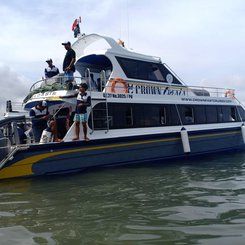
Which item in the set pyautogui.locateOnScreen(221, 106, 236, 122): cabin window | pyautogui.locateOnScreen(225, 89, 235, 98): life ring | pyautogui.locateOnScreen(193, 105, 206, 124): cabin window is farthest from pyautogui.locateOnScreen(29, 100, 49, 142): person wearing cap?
pyautogui.locateOnScreen(225, 89, 235, 98): life ring

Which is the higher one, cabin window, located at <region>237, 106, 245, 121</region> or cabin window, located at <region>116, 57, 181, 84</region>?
cabin window, located at <region>116, 57, 181, 84</region>

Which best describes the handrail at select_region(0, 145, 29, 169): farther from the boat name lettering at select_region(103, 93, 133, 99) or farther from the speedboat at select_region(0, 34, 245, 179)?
the boat name lettering at select_region(103, 93, 133, 99)

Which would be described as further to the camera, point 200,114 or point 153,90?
point 200,114

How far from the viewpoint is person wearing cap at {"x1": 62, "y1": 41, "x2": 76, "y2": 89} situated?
895 centimetres

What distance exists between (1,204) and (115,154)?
4.03 meters

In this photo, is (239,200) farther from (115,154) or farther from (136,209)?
(115,154)

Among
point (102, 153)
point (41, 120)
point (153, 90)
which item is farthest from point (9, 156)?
point (153, 90)

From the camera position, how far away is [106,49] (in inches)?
411

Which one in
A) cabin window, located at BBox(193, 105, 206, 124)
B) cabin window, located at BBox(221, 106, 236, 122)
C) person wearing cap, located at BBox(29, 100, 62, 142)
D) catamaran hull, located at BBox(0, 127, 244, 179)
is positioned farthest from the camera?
cabin window, located at BBox(221, 106, 236, 122)

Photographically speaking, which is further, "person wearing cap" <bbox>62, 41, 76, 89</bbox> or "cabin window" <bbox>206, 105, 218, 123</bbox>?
"cabin window" <bbox>206, 105, 218, 123</bbox>

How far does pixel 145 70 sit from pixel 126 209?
22.9ft

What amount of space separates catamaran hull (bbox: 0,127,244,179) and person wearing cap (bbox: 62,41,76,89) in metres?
1.98

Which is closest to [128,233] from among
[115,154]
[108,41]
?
[115,154]

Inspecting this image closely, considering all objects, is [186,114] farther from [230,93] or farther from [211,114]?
[230,93]
